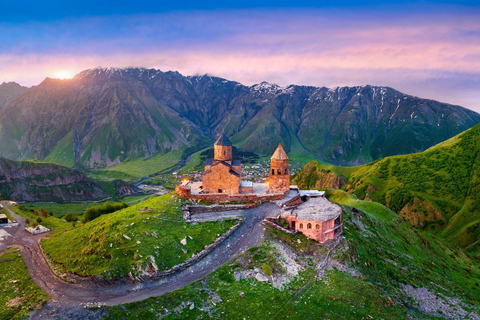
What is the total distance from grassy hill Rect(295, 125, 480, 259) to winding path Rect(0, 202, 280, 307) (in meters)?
83.3

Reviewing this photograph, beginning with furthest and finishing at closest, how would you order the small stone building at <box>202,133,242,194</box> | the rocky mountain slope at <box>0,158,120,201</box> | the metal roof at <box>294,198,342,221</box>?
1. the rocky mountain slope at <box>0,158,120,201</box>
2. the small stone building at <box>202,133,242,194</box>
3. the metal roof at <box>294,198,342,221</box>

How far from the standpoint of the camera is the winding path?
31844mm

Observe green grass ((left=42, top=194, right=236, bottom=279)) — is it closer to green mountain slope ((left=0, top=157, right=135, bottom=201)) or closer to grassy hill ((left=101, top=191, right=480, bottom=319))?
grassy hill ((left=101, top=191, right=480, bottom=319))

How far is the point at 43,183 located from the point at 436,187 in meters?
186

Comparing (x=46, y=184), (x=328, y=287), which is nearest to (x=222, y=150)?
(x=328, y=287)

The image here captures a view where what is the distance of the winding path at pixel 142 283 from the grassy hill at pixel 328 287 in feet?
6.30

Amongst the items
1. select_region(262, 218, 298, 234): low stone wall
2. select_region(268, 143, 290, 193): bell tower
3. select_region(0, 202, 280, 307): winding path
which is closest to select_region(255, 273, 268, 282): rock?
select_region(0, 202, 280, 307): winding path

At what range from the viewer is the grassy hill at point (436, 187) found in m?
110

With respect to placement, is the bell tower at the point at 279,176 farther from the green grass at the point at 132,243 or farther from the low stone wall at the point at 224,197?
the green grass at the point at 132,243

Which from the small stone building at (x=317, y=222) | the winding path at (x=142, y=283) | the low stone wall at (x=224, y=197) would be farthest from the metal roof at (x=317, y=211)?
the low stone wall at (x=224, y=197)

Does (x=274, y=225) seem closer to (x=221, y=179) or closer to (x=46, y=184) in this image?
(x=221, y=179)

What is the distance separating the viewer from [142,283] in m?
33.9

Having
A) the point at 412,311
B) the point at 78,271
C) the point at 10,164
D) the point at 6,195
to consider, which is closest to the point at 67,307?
the point at 78,271

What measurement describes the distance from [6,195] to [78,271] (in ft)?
474
